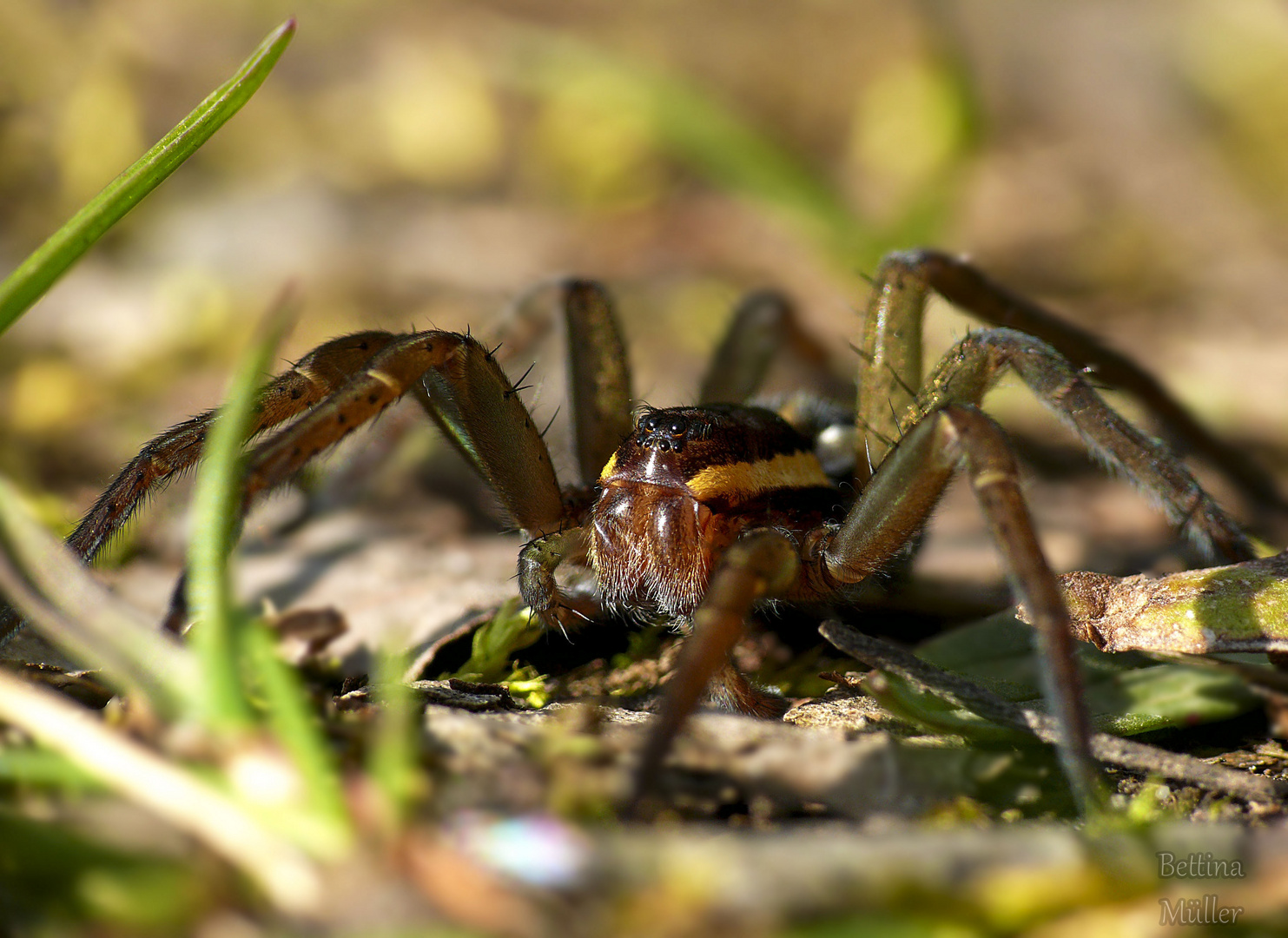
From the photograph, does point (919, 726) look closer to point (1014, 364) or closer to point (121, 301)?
point (1014, 364)

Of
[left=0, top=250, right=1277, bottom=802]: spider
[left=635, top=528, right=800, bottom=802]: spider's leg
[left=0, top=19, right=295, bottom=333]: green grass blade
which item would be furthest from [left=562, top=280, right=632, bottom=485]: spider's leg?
[left=0, top=19, right=295, bottom=333]: green grass blade

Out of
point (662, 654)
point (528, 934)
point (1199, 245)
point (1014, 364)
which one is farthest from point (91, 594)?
point (1199, 245)

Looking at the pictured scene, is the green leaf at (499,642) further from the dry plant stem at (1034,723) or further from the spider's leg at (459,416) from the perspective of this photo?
the dry plant stem at (1034,723)

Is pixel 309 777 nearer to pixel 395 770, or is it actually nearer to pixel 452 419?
pixel 395 770

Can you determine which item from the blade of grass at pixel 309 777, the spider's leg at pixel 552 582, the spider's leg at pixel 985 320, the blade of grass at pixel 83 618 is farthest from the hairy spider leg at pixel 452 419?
the spider's leg at pixel 985 320

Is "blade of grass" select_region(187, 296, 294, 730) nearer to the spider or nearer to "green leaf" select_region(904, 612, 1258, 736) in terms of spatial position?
the spider

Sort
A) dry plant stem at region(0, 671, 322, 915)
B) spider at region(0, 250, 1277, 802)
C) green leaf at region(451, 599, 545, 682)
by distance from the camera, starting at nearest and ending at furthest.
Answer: dry plant stem at region(0, 671, 322, 915) < spider at region(0, 250, 1277, 802) < green leaf at region(451, 599, 545, 682)
